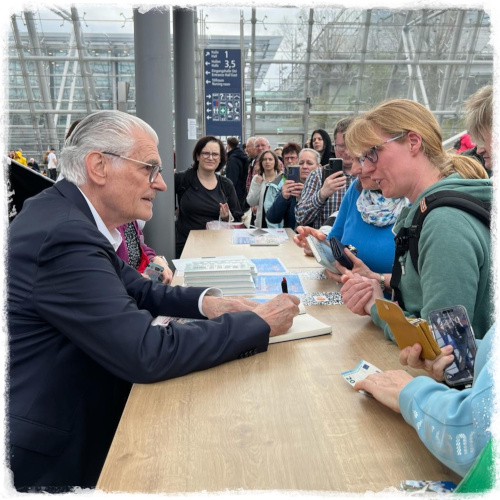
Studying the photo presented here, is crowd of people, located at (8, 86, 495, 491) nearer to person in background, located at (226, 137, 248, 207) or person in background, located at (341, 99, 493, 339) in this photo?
person in background, located at (341, 99, 493, 339)

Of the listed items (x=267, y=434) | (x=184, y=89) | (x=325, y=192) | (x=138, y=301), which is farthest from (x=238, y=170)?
(x=267, y=434)

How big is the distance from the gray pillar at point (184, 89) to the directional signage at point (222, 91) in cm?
132

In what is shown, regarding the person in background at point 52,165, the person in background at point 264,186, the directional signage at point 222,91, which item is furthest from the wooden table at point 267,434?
the person in background at point 52,165

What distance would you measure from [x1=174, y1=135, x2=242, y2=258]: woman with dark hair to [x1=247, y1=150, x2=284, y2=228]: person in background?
0.30 m

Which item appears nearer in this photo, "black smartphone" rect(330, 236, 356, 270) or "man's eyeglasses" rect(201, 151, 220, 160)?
"black smartphone" rect(330, 236, 356, 270)

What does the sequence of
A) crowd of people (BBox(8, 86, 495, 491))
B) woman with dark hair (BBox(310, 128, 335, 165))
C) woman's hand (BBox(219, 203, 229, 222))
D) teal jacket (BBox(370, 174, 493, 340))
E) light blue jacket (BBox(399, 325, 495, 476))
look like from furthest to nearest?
woman with dark hair (BBox(310, 128, 335, 165)) < woman's hand (BBox(219, 203, 229, 222)) < teal jacket (BBox(370, 174, 493, 340)) < crowd of people (BBox(8, 86, 495, 491)) < light blue jacket (BBox(399, 325, 495, 476))

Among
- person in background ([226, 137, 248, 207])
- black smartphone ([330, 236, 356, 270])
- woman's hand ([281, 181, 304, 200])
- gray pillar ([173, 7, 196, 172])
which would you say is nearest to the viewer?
black smartphone ([330, 236, 356, 270])

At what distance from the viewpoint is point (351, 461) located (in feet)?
3.37

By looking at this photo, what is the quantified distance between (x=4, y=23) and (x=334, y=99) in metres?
13.9

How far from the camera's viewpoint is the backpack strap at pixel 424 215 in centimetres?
145

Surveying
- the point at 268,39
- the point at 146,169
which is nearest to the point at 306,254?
the point at 146,169

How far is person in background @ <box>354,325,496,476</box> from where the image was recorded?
0.87m

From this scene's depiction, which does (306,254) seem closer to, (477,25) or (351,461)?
(351,461)

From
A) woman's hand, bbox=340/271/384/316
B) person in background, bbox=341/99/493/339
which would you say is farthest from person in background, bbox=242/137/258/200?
woman's hand, bbox=340/271/384/316
